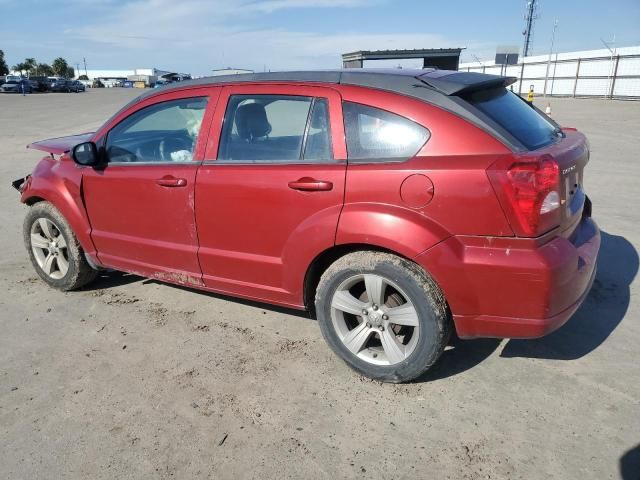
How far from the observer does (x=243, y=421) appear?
267 cm

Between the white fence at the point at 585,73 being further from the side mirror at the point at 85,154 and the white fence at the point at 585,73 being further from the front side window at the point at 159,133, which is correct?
the side mirror at the point at 85,154

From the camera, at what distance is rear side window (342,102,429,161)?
8.84 ft

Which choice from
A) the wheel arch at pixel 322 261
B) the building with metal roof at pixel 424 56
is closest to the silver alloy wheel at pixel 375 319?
the wheel arch at pixel 322 261

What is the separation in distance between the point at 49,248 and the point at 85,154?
3.65 ft

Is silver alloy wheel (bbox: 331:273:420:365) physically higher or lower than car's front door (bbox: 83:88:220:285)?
lower

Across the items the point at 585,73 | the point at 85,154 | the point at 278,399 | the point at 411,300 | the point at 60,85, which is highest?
the point at 585,73

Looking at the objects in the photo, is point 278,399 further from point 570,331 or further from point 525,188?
point 570,331

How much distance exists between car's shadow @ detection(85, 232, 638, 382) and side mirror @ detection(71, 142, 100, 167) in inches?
49.1

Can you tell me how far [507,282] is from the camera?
250 cm

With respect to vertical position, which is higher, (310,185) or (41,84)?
(41,84)

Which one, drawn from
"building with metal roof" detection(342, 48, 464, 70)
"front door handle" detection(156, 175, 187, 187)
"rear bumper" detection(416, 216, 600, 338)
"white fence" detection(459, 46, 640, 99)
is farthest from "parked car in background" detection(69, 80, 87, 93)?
"rear bumper" detection(416, 216, 600, 338)

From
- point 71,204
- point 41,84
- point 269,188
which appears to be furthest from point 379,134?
point 41,84

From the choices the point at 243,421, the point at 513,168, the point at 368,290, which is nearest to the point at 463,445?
the point at 368,290

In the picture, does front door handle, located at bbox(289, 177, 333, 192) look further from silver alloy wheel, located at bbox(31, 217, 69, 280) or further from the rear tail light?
silver alloy wheel, located at bbox(31, 217, 69, 280)
